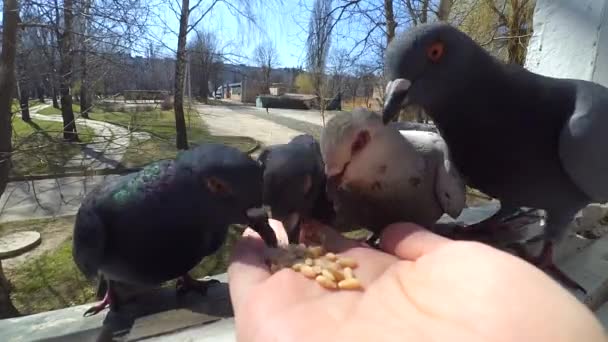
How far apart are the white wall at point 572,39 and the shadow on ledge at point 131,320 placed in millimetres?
1839

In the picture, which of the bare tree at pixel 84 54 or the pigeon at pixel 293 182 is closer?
the pigeon at pixel 293 182

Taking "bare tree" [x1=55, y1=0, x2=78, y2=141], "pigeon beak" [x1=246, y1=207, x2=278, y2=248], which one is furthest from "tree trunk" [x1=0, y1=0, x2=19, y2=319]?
"pigeon beak" [x1=246, y1=207, x2=278, y2=248]

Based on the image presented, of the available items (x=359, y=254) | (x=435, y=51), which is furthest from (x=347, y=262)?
(x=435, y=51)

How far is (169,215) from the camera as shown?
115 cm

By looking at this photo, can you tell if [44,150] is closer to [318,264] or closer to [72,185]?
[72,185]

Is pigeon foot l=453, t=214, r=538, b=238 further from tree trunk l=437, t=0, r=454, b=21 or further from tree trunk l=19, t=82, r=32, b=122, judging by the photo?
tree trunk l=19, t=82, r=32, b=122

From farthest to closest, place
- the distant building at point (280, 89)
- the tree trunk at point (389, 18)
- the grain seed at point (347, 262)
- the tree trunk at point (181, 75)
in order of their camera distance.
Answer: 1. the distant building at point (280, 89)
2. the tree trunk at point (181, 75)
3. the tree trunk at point (389, 18)
4. the grain seed at point (347, 262)

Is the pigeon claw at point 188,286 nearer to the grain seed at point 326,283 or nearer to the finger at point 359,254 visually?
the finger at point 359,254

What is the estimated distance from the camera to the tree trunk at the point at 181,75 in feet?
21.0

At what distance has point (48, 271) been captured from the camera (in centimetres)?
399

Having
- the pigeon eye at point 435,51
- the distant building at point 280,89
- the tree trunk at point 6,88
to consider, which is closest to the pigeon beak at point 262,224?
the pigeon eye at point 435,51

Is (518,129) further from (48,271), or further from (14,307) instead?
(48,271)

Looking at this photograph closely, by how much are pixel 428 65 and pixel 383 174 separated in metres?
0.34

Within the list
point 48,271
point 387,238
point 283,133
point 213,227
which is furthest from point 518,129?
point 283,133
